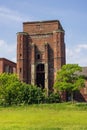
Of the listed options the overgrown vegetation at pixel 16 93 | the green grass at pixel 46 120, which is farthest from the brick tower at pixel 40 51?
the green grass at pixel 46 120

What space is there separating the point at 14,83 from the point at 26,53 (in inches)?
625

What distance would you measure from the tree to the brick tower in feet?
25.8

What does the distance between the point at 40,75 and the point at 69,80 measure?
13854 mm

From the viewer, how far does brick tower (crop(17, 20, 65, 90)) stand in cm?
8460

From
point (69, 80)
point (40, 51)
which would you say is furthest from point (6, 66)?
point (69, 80)

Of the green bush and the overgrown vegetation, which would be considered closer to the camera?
the overgrown vegetation

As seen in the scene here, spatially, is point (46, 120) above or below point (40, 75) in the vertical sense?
below

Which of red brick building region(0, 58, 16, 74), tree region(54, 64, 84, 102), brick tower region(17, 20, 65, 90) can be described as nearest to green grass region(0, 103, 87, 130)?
tree region(54, 64, 84, 102)

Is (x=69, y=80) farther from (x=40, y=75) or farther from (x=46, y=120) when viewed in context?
(x=46, y=120)

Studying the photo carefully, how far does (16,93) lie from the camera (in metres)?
72.8

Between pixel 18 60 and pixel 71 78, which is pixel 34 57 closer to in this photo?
pixel 18 60

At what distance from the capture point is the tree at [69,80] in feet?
243

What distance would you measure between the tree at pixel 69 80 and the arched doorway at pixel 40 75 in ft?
36.6

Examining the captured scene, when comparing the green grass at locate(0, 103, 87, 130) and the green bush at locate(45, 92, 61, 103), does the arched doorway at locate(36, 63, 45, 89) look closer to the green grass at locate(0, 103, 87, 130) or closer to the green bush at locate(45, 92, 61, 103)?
the green bush at locate(45, 92, 61, 103)
